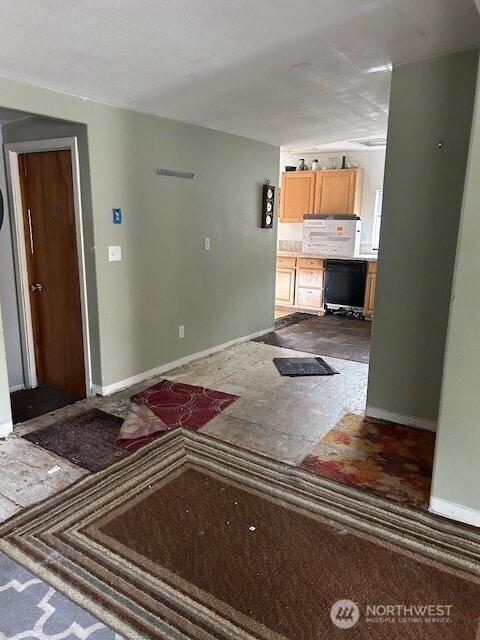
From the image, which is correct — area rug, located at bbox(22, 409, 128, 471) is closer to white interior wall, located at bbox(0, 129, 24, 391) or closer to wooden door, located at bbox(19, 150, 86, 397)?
wooden door, located at bbox(19, 150, 86, 397)

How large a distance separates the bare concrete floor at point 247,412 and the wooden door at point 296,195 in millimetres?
3211

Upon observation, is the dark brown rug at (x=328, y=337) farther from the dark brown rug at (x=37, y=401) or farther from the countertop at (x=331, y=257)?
the dark brown rug at (x=37, y=401)

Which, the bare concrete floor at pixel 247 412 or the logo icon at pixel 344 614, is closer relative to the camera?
the logo icon at pixel 344 614

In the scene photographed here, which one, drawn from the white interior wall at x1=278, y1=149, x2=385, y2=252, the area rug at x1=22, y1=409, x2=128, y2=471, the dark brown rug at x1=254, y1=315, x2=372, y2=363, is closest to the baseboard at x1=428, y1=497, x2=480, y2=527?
the area rug at x1=22, y1=409, x2=128, y2=471

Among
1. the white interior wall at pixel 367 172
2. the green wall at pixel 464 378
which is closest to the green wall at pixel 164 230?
the white interior wall at pixel 367 172

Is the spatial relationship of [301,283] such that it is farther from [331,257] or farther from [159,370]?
[159,370]

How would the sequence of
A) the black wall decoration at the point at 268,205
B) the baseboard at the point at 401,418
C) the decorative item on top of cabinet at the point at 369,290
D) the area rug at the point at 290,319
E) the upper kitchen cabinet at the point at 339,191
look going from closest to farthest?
1. the baseboard at the point at 401,418
2. the black wall decoration at the point at 268,205
3. the area rug at the point at 290,319
4. the decorative item on top of cabinet at the point at 369,290
5. the upper kitchen cabinet at the point at 339,191

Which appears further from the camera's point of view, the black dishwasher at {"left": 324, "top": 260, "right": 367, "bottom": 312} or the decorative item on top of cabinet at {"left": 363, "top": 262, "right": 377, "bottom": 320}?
the black dishwasher at {"left": 324, "top": 260, "right": 367, "bottom": 312}

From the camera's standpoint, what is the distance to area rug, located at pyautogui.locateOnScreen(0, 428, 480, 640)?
165cm

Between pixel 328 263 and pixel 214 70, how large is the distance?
437 centimetres

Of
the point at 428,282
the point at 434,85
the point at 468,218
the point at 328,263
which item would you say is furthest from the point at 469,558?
the point at 328,263

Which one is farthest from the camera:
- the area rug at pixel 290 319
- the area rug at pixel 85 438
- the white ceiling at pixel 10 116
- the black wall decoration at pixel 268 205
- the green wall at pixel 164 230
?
the area rug at pixel 290 319

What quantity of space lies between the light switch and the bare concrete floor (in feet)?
3.63

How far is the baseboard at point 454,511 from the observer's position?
2.16 meters
